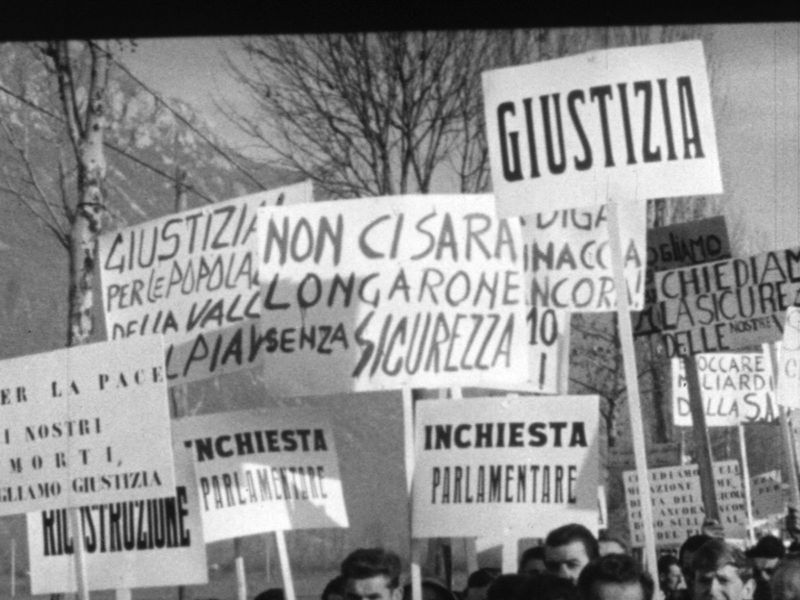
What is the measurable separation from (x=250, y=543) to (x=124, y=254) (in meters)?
140

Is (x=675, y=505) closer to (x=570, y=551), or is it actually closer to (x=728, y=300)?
(x=728, y=300)

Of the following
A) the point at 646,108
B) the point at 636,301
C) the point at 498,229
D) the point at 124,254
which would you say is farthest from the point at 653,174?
the point at 124,254

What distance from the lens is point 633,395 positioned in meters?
7.38

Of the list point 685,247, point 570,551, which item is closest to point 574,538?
point 570,551

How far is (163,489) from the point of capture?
Answer: 8070 mm

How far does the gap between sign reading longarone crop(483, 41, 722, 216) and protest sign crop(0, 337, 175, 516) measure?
162cm

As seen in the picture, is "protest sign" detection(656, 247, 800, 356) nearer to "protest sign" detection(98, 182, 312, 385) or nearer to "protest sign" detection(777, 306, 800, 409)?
"protest sign" detection(777, 306, 800, 409)

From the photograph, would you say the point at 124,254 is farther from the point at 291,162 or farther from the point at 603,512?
the point at 291,162

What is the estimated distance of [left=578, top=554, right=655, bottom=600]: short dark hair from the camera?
19.2ft

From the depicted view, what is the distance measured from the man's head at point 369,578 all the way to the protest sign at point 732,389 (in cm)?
833

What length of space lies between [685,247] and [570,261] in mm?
2470

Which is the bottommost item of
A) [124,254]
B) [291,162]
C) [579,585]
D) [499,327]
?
[579,585]

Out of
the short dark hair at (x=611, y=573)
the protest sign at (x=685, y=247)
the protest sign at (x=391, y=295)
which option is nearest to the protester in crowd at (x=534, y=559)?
the protest sign at (x=391, y=295)

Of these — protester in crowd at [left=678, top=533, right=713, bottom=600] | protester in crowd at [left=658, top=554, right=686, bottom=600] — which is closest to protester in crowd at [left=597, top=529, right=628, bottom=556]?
protester in crowd at [left=678, top=533, right=713, bottom=600]
